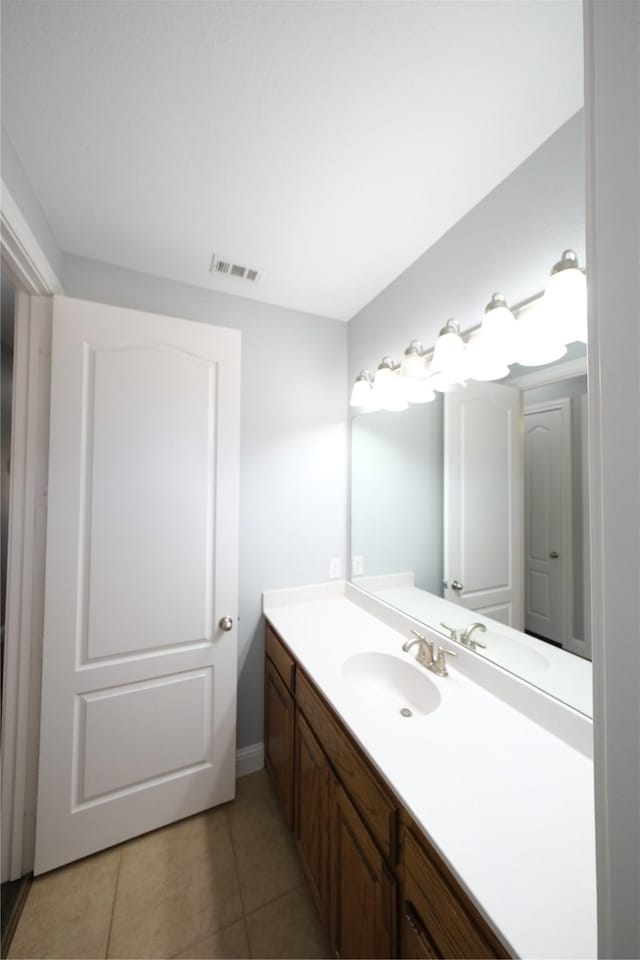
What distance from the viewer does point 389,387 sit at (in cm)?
146

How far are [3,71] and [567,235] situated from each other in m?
1.42

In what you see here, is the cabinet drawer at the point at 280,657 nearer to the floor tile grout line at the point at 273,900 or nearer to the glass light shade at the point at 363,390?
the floor tile grout line at the point at 273,900

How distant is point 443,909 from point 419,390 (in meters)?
1.38

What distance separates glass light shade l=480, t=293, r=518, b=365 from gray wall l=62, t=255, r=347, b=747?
1.02 m

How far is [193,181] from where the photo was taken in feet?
3.53

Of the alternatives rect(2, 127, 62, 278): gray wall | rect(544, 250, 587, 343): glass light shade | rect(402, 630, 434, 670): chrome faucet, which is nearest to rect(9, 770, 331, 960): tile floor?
rect(402, 630, 434, 670): chrome faucet

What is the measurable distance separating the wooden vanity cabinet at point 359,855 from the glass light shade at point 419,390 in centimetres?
114

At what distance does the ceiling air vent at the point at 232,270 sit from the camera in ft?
4.75

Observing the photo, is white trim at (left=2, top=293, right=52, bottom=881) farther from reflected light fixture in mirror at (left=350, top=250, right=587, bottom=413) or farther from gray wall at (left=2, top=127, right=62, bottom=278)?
reflected light fixture in mirror at (left=350, top=250, right=587, bottom=413)

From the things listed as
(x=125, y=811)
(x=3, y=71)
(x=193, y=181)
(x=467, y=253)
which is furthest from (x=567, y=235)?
(x=125, y=811)

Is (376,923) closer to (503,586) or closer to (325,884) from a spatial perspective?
(325,884)

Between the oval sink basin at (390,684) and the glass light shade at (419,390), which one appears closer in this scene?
the oval sink basin at (390,684)

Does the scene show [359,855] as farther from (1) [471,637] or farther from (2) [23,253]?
(2) [23,253]

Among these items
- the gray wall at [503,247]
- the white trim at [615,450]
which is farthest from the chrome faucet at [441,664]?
the gray wall at [503,247]
